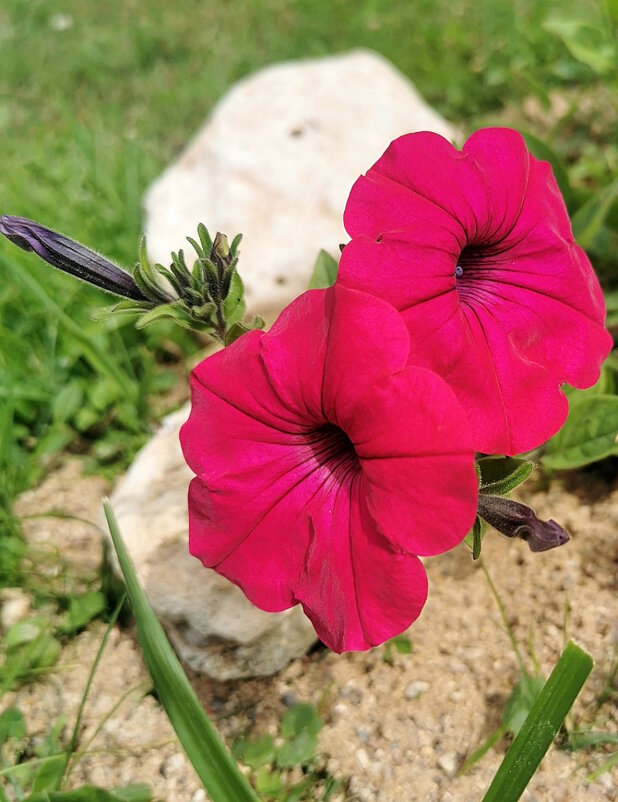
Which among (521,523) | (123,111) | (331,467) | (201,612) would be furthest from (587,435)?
(123,111)

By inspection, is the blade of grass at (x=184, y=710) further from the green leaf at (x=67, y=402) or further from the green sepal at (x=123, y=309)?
the green leaf at (x=67, y=402)

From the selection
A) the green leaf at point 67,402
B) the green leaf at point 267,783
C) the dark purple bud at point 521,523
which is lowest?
the green leaf at point 267,783

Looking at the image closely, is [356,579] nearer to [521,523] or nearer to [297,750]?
[521,523]

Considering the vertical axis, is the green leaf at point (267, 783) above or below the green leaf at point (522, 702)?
below

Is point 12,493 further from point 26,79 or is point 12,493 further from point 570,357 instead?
point 26,79

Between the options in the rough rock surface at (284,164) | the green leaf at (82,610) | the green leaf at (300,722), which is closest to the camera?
the green leaf at (300,722)

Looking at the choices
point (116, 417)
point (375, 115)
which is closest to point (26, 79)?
point (375, 115)

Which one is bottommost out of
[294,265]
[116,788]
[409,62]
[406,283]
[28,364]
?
[116,788]

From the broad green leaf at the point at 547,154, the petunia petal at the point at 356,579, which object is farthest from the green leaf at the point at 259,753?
the broad green leaf at the point at 547,154
